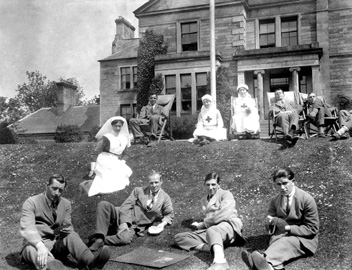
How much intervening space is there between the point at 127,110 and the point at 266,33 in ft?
36.3

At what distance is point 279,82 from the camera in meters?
24.1

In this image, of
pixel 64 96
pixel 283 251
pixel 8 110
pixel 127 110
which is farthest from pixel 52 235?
pixel 64 96

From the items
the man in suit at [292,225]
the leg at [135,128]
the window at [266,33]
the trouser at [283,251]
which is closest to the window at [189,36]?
the window at [266,33]

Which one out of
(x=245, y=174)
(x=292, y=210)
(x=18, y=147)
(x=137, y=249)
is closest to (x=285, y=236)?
(x=292, y=210)

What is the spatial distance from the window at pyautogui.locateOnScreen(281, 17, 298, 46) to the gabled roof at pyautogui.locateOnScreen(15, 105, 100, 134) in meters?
16.1

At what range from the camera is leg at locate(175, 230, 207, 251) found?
19.5 ft

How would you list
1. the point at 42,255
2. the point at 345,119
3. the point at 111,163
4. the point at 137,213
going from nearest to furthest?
the point at 42,255 → the point at 137,213 → the point at 111,163 → the point at 345,119

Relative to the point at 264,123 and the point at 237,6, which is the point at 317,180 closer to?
the point at 264,123

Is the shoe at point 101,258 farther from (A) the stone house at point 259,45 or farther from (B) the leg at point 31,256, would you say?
(A) the stone house at point 259,45

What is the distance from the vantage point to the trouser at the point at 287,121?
9.49 m

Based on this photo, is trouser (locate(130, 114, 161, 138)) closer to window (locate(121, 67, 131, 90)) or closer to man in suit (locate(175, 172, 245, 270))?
man in suit (locate(175, 172, 245, 270))

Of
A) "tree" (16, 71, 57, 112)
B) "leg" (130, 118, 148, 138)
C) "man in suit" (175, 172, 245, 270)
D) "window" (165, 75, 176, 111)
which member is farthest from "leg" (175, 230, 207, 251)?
"tree" (16, 71, 57, 112)

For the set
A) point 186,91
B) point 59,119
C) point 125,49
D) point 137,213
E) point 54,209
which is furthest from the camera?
point 59,119

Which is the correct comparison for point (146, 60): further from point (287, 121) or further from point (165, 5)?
point (287, 121)
